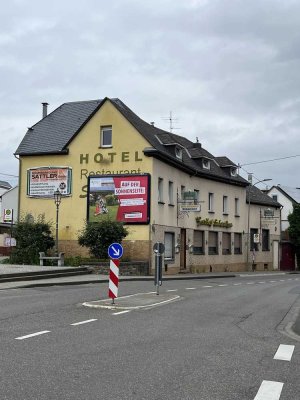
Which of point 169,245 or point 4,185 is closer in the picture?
point 169,245

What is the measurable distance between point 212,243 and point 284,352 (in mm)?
31891

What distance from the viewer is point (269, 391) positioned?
5.87 meters

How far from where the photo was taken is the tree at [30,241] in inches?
1183

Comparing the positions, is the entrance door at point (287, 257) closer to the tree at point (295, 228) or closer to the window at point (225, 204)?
the tree at point (295, 228)

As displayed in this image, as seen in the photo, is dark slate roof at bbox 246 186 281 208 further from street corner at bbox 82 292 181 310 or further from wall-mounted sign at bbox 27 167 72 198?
street corner at bbox 82 292 181 310

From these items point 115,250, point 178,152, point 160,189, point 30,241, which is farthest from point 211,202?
point 115,250

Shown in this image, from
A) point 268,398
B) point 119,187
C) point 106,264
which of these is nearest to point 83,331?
point 268,398

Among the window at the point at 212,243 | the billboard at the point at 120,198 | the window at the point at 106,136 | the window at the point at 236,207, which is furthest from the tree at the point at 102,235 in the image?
the window at the point at 236,207

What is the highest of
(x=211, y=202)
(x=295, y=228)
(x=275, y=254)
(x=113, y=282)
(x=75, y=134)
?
(x=75, y=134)

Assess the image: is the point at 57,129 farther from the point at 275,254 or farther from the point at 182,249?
the point at 275,254

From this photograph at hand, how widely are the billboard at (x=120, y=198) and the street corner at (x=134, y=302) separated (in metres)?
14.5

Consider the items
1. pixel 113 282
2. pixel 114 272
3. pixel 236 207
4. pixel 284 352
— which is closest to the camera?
pixel 284 352

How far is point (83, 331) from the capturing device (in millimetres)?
9594

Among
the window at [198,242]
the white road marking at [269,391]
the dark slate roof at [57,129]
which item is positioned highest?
the dark slate roof at [57,129]
